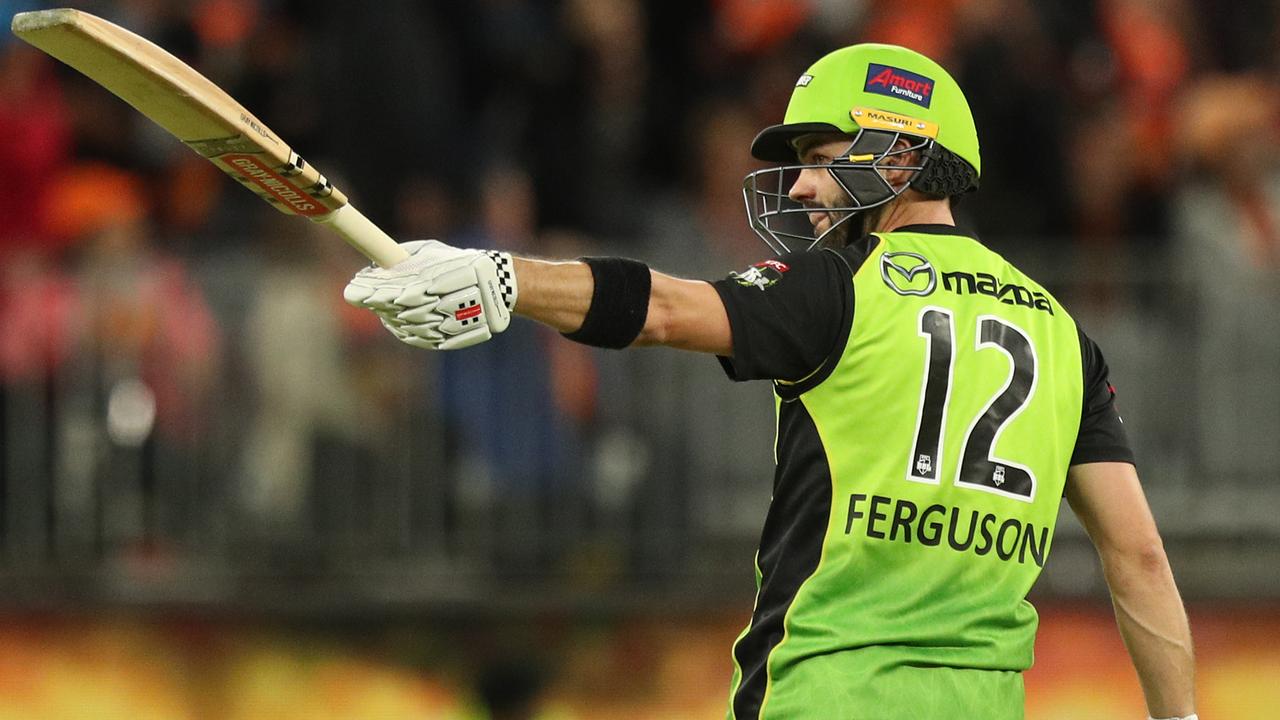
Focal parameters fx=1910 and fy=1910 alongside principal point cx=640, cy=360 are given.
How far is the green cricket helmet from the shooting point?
212 inches

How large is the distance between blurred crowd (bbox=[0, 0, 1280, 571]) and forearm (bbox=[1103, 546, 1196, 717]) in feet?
14.4

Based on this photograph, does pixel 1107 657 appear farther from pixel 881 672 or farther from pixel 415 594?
pixel 881 672

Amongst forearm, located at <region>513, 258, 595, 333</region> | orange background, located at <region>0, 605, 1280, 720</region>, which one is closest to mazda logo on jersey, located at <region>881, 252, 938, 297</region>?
forearm, located at <region>513, 258, 595, 333</region>

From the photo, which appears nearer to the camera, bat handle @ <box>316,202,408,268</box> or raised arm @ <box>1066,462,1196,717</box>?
bat handle @ <box>316,202,408,268</box>

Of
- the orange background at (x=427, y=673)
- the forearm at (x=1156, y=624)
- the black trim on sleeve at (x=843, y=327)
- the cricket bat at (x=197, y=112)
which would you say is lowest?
the orange background at (x=427, y=673)

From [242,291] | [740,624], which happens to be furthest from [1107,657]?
[242,291]

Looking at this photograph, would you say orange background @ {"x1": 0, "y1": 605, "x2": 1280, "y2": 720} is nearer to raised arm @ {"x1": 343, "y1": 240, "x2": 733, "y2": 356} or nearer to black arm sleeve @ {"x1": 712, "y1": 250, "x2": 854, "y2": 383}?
black arm sleeve @ {"x1": 712, "y1": 250, "x2": 854, "y2": 383}

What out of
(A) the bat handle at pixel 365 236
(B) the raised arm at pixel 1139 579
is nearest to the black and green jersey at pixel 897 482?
(B) the raised arm at pixel 1139 579

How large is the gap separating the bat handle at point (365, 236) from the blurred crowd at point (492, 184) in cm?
494

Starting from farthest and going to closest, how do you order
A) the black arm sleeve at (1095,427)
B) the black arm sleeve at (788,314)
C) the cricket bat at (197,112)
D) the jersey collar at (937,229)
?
the black arm sleeve at (1095,427) < the jersey collar at (937,229) < the black arm sleeve at (788,314) < the cricket bat at (197,112)

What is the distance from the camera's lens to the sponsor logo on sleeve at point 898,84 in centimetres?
543

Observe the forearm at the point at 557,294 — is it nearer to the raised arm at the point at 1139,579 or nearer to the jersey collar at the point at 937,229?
the jersey collar at the point at 937,229

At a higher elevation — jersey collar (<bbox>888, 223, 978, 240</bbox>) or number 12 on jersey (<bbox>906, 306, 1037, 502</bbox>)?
jersey collar (<bbox>888, 223, 978, 240</bbox>)

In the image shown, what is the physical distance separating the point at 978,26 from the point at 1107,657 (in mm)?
3931
